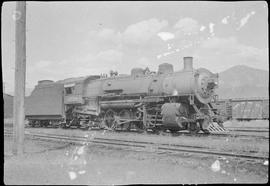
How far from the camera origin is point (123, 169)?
8383mm

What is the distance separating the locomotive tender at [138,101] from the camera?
17.4 meters

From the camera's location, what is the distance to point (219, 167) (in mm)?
8688

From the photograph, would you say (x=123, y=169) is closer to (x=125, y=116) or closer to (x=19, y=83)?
(x=19, y=83)

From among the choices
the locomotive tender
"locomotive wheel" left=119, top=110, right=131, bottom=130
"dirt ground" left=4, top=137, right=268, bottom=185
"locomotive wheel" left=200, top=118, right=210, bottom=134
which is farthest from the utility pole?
"locomotive wheel" left=200, top=118, right=210, bottom=134

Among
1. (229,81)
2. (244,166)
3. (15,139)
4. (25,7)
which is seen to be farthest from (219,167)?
(229,81)

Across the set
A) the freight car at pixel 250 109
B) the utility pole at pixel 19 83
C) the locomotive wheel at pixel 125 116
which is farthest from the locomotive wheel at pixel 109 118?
the utility pole at pixel 19 83

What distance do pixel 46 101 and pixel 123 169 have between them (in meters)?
17.1

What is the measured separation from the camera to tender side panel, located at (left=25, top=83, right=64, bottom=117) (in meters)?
23.6

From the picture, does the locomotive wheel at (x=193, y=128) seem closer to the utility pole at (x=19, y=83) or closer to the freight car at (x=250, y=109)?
the freight car at (x=250, y=109)

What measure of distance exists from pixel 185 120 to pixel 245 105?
11625 millimetres

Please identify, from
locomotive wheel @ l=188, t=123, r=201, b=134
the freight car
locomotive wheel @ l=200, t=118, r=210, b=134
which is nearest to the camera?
locomotive wheel @ l=200, t=118, r=210, b=134

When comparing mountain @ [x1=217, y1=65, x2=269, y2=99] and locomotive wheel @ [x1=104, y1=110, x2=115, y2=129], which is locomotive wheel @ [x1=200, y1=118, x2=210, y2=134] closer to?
locomotive wheel @ [x1=104, y1=110, x2=115, y2=129]

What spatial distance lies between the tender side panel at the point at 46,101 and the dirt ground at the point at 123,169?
39.9 feet

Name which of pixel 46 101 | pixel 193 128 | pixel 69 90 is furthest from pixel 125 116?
pixel 46 101
